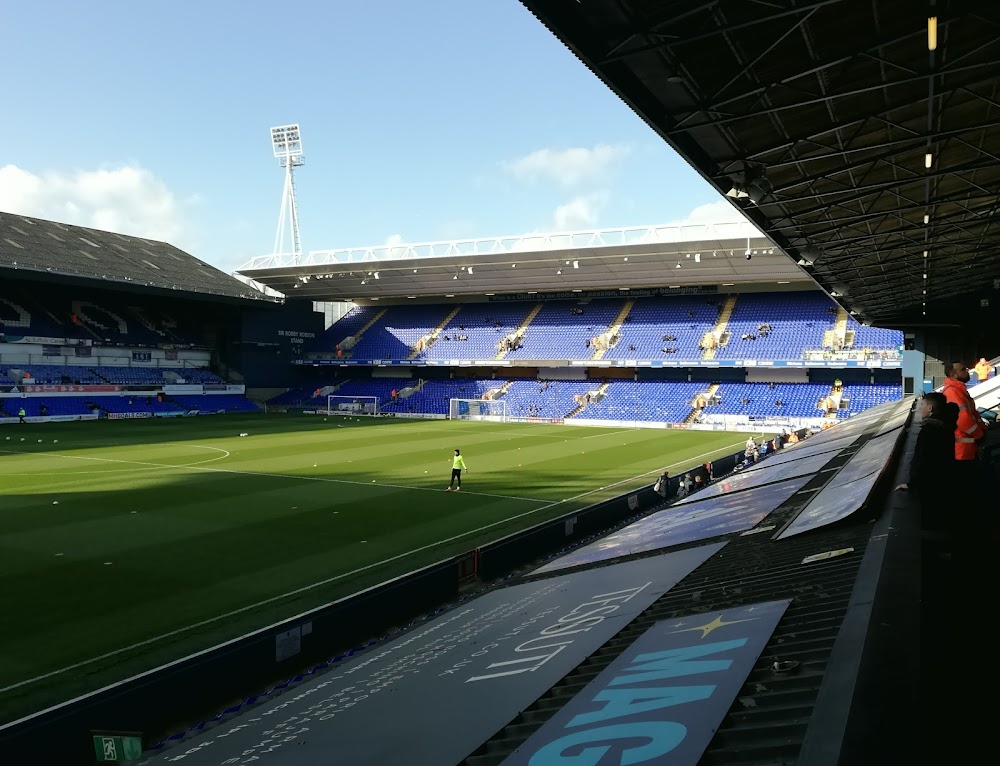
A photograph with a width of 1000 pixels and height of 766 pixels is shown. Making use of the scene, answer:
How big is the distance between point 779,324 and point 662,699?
5708cm

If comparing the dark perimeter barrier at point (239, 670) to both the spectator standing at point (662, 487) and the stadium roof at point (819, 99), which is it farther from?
the spectator standing at point (662, 487)

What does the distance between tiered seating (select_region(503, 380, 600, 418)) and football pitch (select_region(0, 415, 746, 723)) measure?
16218 mm

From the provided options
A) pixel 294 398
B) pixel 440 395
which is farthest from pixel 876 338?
pixel 294 398

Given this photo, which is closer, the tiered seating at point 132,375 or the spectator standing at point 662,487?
the spectator standing at point 662,487

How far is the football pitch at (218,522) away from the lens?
11.1m

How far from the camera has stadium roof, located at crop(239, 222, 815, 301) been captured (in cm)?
4731

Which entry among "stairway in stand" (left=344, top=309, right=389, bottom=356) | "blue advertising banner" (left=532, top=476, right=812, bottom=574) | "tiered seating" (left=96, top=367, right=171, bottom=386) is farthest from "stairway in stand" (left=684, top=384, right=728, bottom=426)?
"tiered seating" (left=96, top=367, right=171, bottom=386)

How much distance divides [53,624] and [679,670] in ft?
35.9

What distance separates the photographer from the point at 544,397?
58844mm

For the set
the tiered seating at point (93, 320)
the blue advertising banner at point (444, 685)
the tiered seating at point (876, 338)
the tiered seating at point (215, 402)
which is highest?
the tiered seating at point (93, 320)

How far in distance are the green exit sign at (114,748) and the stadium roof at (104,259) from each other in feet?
153

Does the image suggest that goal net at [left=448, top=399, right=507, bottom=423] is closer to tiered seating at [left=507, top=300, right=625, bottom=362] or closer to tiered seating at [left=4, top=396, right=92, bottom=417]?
tiered seating at [left=507, top=300, right=625, bottom=362]

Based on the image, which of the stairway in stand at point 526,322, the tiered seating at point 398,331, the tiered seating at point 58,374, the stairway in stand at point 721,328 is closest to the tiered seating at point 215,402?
the tiered seating at point 58,374

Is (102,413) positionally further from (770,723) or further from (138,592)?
(770,723)
